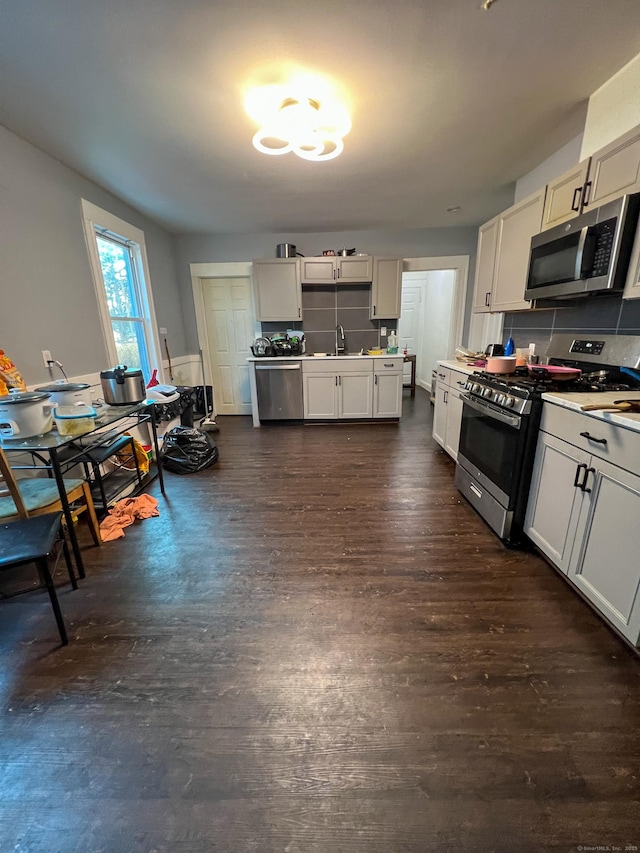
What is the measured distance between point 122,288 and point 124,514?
101 inches

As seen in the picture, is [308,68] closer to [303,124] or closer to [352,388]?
[303,124]

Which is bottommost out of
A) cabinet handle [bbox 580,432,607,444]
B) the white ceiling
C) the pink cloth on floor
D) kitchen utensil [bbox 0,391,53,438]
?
the pink cloth on floor

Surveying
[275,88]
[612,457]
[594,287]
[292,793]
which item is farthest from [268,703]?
[275,88]

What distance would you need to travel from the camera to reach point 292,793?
92cm

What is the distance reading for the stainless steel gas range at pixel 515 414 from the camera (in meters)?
1.78

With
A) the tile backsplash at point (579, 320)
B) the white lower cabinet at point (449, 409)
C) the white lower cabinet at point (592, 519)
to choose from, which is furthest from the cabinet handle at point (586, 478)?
the white lower cabinet at point (449, 409)

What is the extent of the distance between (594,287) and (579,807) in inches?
84.9

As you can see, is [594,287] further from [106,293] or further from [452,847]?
[106,293]

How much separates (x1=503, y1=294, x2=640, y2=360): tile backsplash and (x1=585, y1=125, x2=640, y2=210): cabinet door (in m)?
0.57

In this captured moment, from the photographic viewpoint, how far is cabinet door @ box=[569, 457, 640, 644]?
1.24 meters

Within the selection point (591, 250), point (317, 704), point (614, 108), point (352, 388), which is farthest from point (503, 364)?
point (352, 388)

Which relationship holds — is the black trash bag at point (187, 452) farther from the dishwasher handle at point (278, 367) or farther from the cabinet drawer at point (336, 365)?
the cabinet drawer at point (336, 365)

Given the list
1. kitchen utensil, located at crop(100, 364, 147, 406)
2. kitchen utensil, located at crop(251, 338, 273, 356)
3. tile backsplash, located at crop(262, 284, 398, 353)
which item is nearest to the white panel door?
tile backsplash, located at crop(262, 284, 398, 353)

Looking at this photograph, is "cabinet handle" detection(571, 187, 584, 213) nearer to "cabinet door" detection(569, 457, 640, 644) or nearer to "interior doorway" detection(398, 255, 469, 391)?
"cabinet door" detection(569, 457, 640, 644)
